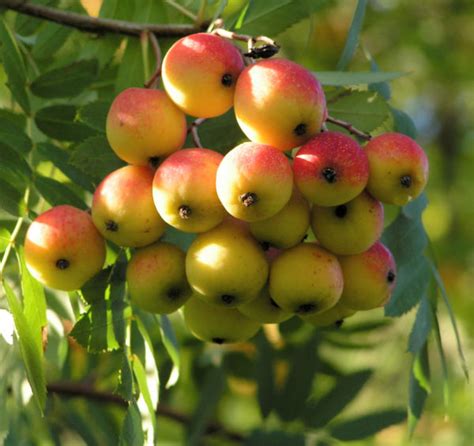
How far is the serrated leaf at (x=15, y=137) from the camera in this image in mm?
1627

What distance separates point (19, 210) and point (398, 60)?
2.84m

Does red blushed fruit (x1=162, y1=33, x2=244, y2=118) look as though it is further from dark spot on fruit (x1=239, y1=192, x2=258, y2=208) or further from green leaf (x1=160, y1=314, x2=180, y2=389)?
green leaf (x1=160, y1=314, x2=180, y2=389)

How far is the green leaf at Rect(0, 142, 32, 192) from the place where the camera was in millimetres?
1601

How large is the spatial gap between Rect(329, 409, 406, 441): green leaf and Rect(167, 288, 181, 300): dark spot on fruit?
83cm

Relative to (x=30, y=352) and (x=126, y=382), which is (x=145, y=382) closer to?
(x=126, y=382)

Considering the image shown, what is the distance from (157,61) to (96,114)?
0.14m

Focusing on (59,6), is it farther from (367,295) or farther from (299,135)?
(367,295)

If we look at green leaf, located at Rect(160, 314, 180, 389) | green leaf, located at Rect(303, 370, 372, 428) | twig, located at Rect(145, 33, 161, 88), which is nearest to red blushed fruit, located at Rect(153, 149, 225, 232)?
twig, located at Rect(145, 33, 161, 88)

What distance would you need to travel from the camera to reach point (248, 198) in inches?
49.1

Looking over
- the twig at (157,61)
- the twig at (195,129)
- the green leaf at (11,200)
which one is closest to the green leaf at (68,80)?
the twig at (157,61)

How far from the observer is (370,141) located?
1395 mm

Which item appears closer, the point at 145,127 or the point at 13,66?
the point at 145,127

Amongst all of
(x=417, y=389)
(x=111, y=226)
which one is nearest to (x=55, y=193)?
(x=111, y=226)

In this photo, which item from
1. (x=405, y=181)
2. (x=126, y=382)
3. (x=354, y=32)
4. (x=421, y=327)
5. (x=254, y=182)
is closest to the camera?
(x=254, y=182)
